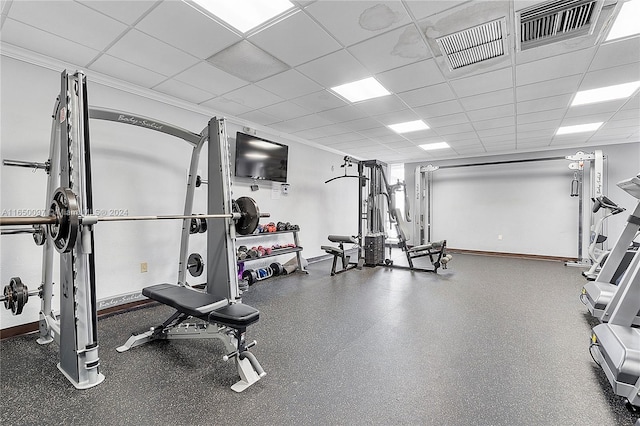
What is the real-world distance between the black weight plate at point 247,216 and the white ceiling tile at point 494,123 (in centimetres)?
413

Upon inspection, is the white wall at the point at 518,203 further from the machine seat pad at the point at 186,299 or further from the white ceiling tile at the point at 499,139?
the machine seat pad at the point at 186,299

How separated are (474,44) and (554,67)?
1056 mm

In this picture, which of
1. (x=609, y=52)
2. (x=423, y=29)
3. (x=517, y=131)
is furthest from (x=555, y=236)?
(x=423, y=29)

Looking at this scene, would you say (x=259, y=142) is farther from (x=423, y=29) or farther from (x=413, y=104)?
(x=423, y=29)

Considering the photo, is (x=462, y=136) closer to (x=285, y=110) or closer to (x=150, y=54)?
(x=285, y=110)

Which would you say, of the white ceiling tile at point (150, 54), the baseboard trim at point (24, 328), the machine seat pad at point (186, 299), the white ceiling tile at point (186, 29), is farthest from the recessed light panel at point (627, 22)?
the baseboard trim at point (24, 328)

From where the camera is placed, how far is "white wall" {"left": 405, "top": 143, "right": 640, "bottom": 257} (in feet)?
19.9

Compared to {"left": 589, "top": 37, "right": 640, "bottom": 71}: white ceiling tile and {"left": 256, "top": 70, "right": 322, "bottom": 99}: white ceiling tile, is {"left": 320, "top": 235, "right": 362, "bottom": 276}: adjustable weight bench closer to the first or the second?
{"left": 256, "top": 70, "right": 322, "bottom": 99}: white ceiling tile

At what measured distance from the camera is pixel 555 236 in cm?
662

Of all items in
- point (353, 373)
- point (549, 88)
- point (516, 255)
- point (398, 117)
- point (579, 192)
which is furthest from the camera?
point (516, 255)

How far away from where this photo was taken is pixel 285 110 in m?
4.23

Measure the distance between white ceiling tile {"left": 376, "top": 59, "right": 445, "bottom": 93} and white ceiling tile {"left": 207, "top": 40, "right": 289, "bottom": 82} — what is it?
111cm

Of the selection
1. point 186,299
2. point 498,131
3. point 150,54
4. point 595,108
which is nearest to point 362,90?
point 150,54

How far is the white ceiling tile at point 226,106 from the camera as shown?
154 inches
